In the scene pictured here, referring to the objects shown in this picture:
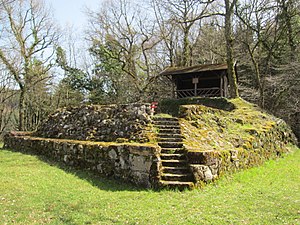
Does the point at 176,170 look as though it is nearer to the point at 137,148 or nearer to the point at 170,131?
the point at 137,148

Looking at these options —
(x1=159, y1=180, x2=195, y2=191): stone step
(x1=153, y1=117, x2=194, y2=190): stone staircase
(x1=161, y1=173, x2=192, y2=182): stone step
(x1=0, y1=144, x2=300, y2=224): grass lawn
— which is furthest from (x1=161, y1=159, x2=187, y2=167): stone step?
(x1=0, y1=144, x2=300, y2=224): grass lawn

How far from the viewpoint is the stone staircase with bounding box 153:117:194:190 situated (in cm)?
725

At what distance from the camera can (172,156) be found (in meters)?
8.23

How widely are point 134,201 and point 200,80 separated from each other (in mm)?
18230

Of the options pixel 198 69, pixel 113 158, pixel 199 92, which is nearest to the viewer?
pixel 113 158

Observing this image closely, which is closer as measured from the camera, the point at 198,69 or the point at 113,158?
the point at 113,158

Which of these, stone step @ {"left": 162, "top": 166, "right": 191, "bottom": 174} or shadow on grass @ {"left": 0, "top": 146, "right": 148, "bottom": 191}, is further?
stone step @ {"left": 162, "top": 166, "right": 191, "bottom": 174}

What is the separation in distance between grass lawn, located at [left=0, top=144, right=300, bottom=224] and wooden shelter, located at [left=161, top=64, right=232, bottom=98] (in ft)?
42.4

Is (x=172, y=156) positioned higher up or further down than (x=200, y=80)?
further down

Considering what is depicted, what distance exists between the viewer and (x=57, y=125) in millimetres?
12906

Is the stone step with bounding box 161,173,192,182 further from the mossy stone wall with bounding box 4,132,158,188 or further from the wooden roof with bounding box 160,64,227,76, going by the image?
the wooden roof with bounding box 160,64,227,76

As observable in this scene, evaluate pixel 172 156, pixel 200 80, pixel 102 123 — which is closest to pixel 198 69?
pixel 200 80

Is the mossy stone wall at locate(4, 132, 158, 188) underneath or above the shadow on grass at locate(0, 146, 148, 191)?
above

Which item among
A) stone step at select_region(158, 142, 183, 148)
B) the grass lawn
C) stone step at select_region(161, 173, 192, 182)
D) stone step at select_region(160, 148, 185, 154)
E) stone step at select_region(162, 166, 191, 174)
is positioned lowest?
the grass lawn
